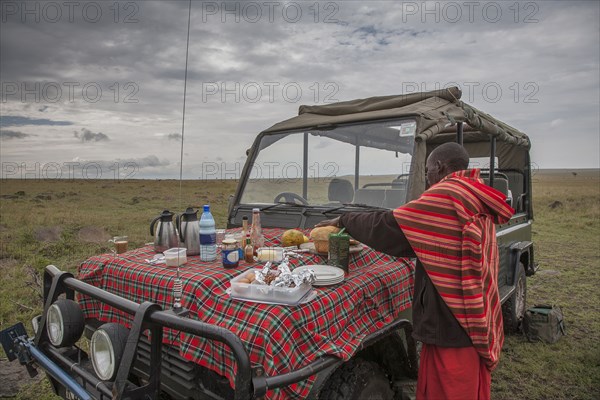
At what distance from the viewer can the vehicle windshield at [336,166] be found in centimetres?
349

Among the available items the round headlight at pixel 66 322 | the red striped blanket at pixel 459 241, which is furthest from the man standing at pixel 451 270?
the round headlight at pixel 66 322

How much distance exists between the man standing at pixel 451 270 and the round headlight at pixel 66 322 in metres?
1.63

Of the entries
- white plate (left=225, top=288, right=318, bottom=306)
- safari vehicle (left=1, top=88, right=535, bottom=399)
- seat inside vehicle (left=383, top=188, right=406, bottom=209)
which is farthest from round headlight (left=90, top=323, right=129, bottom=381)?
seat inside vehicle (left=383, top=188, right=406, bottom=209)

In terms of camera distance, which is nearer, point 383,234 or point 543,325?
point 383,234

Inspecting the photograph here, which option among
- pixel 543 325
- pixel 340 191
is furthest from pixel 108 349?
pixel 543 325

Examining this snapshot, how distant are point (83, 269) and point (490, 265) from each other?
102 inches

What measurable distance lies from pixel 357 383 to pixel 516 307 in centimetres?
392

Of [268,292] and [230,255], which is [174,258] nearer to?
[230,255]

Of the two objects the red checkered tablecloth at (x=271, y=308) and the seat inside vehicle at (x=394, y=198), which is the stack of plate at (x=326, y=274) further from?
the seat inside vehicle at (x=394, y=198)

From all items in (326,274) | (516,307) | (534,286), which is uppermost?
(326,274)

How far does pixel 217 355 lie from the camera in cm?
202

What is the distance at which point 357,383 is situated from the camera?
7.12ft

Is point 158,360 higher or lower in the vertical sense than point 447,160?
lower

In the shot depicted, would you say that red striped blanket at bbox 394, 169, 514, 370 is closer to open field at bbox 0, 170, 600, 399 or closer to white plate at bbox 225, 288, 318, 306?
white plate at bbox 225, 288, 318, 306
